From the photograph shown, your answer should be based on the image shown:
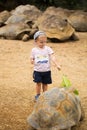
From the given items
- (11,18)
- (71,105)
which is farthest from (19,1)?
(71,105)

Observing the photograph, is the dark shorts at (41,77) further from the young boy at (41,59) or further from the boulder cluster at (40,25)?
the boulder cluster at (40,25)

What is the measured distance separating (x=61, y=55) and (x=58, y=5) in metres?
7.42

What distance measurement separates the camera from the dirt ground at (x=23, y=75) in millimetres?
5393

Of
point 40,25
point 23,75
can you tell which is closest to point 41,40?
point 23,75

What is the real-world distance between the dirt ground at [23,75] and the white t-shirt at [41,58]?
22.3 inches

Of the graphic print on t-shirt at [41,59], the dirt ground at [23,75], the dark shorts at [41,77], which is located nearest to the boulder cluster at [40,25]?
the dirt ground at [23,75]

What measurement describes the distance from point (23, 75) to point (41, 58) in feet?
6.67

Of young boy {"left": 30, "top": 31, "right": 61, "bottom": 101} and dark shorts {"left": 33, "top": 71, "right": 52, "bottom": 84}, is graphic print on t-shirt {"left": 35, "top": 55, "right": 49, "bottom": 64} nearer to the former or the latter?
young boy {"left": 30, "top": 31, "right": 61, "bottom": 101}

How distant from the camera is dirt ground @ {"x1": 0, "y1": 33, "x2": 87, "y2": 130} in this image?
5393mm

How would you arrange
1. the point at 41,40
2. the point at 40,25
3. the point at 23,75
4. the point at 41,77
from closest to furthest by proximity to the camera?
the point at 41,40 < the point at 41,77 < the point at 23,75 < the point at 40,25

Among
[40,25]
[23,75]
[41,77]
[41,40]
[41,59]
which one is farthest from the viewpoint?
[40,25]

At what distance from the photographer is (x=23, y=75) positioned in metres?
7.84

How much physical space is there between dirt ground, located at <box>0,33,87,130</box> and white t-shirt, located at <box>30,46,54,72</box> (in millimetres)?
567

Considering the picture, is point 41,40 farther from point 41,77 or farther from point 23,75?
point 23,75
